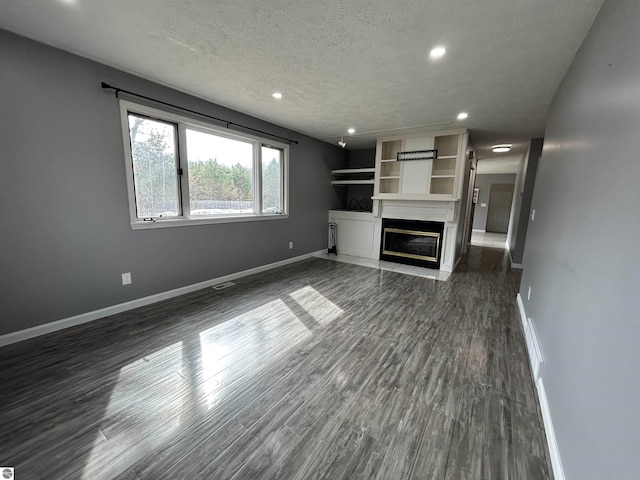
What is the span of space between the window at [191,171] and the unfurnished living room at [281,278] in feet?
0.10

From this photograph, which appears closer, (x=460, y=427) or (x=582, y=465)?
(x=582, y=465)

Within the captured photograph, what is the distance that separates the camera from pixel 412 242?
5422mm

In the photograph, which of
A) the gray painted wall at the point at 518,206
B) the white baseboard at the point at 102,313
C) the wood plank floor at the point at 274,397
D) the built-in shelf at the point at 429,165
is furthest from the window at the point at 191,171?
the gray painted wall at the point at 518,206

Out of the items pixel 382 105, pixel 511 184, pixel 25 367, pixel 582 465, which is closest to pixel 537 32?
pixel 382 105

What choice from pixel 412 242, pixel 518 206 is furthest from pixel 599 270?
pixel 518 206

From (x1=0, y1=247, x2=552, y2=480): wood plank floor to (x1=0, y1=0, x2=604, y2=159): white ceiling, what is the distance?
101 inches

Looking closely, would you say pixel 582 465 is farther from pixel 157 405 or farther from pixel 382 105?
pixel 382 105

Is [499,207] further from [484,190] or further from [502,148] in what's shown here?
[502,148]

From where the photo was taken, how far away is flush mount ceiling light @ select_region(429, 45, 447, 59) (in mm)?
2135

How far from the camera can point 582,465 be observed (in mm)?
1055

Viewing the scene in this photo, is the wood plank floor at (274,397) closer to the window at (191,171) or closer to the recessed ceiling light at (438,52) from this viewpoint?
the window at (191,171)

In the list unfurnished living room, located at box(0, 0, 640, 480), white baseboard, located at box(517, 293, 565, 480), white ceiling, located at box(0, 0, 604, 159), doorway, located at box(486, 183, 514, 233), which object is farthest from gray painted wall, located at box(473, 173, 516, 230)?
white baseboard, located at box(517, 293, 565, 480)

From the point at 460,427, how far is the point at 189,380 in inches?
71.9

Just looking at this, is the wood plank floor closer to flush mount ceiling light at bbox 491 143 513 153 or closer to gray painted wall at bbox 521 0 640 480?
gray painted wall at bbox 521 0 640 480
